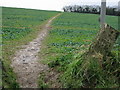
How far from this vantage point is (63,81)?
5.30m

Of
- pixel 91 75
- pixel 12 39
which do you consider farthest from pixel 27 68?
pixel 12 39

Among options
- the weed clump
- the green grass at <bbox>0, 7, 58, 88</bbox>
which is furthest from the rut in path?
the weed clump

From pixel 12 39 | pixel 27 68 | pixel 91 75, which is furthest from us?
pixel 12 39

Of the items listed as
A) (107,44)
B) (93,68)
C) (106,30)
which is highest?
(106,30)

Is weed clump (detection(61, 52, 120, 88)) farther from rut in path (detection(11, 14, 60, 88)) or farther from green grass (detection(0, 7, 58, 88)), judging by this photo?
green grass (detection(0, 7, 58, 88))

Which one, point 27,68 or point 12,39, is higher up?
point 12,39

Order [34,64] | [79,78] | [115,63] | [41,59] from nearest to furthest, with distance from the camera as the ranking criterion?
1. [79,78]
2. [115,63]
3. [34,64]
4. [41,59]

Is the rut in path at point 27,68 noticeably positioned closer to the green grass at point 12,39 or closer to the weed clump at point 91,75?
the green grass at point 12,39

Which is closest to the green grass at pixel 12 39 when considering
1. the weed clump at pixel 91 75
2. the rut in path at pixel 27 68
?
the rut in path at pixel 27 68

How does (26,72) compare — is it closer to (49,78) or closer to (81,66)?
(49,78)

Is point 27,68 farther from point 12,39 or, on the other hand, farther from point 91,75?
point 12,39

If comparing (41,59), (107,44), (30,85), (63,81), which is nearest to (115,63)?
(107,44)

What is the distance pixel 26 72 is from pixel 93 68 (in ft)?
6.94

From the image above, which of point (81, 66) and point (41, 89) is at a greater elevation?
point (81, 66)
